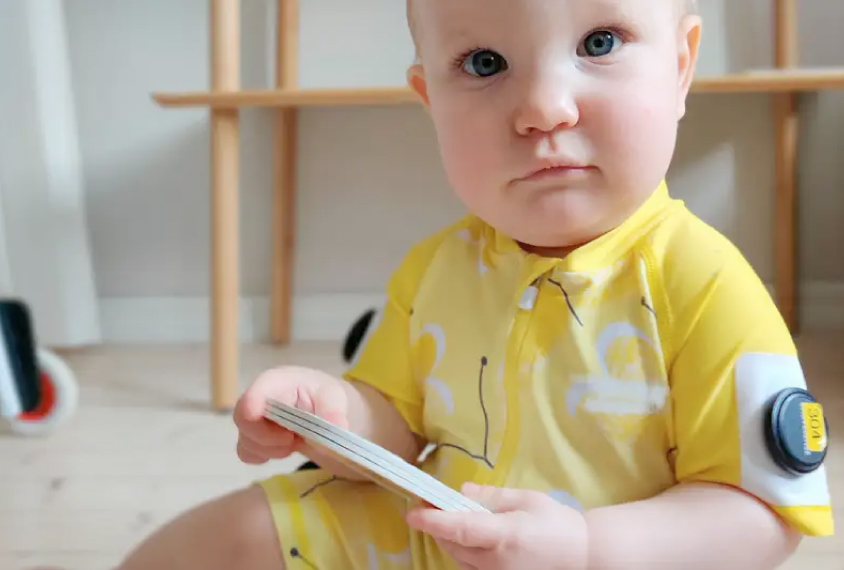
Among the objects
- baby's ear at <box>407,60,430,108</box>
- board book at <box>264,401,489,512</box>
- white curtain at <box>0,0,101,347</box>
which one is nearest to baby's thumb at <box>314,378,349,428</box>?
board book at <box>264,401,489,512</box>

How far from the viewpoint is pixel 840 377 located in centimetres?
110

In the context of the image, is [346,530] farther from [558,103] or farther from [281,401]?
[558,103]

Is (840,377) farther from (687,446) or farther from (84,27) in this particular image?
(84,27)

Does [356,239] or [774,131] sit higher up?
[774,131]

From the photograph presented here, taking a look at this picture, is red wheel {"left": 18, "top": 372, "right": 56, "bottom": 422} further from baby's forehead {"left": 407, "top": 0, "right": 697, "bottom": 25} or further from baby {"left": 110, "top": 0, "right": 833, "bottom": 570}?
baby's forehead {"left": 407, "top": 0, "right": 697, "bottom": 25}

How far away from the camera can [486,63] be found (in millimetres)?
484

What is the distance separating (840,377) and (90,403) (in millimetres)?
1026

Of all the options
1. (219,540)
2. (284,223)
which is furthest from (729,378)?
(284,223)

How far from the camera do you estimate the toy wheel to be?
103cm

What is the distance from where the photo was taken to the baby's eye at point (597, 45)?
47 cm

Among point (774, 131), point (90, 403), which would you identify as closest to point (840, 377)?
point (774, 131)

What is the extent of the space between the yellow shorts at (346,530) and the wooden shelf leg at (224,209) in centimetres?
54

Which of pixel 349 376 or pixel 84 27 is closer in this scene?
pixel 349 376

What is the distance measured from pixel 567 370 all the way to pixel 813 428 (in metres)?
0.14
